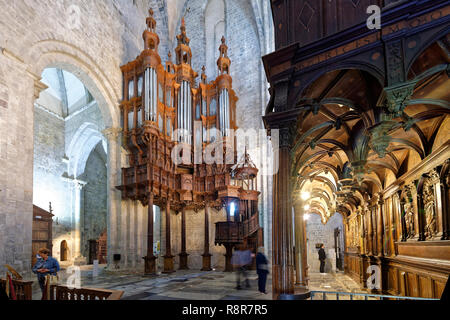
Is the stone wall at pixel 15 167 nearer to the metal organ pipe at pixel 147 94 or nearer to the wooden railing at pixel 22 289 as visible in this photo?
the wooden railing at pixel 22 289

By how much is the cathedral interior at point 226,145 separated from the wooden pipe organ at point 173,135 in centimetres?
9

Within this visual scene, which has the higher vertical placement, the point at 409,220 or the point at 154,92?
the point at 154,92

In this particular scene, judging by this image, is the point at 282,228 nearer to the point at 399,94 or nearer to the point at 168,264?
the point at 399,94

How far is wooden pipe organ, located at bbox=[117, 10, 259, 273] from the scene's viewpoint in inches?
539

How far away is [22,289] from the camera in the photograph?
6.33 m

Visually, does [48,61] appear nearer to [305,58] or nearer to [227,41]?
[305,58]

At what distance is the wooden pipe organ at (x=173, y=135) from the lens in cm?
1369

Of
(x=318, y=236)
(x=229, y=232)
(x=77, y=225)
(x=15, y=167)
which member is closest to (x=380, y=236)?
(x=229, y=232)

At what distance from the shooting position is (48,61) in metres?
11.0

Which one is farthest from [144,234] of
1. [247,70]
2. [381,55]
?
[381,55]

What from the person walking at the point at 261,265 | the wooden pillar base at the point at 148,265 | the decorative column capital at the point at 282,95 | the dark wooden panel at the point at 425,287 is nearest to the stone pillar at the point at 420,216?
the dark wooden panel at the point at 425,287

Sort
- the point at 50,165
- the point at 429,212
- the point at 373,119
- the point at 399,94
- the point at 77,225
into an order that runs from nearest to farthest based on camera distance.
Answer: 1. the point at 399,94
2. the point at 373,119
3. the point at 429,212
4. the point at 50,165
5. the point at 77,225

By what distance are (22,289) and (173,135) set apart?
10.1 m

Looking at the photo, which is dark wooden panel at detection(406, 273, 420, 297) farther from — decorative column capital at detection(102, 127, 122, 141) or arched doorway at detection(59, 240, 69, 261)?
arched doorway at detection(59, 240, 69, 261)
